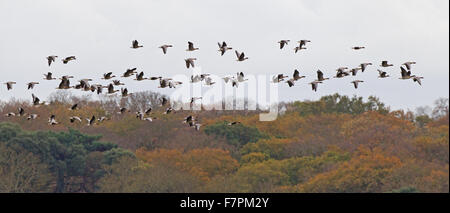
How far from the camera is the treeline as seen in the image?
9425 cm

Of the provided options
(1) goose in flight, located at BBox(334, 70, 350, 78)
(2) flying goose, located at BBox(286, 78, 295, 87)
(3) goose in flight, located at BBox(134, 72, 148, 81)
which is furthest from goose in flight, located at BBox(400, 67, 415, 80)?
(3) goose in flight, located at BBox(134, 72, 148, 81)

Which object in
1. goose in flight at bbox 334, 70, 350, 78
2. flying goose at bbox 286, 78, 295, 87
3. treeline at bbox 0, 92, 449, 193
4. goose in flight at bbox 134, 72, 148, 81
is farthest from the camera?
treeline at bbox 0, 92, 449, 193

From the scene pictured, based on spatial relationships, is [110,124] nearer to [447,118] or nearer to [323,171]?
[323,171]

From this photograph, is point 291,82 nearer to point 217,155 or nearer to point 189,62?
point 189,62

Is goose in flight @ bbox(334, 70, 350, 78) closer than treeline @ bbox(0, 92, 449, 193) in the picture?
Yes

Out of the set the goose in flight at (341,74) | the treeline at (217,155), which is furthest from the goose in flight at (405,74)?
the treeline at (217,155)

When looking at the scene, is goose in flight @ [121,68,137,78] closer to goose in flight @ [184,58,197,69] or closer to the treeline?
goose in flight @ [184,58,197,69]

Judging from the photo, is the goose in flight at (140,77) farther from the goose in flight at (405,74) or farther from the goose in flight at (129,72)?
the goose in flight at (405,74)

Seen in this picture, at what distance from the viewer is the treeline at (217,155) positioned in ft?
309

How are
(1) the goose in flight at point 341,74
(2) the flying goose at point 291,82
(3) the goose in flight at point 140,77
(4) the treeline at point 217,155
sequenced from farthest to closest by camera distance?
(4) the treeline at point 217,155 → (3) the goose in flight at point 140,77 → (2) the flying goose at point 291,82 → (1) the goose in flight at point 341,74

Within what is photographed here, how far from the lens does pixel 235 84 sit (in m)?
48.4

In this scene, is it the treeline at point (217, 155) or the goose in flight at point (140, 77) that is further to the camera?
the treeline at point (217, 155)
